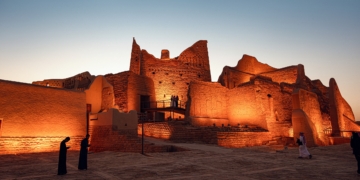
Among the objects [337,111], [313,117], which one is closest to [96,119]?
[313,117]

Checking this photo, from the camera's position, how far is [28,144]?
45.5 ft

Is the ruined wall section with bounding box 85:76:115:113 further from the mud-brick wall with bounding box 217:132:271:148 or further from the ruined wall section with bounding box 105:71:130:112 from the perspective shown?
the mud-brick wall with bounding box 217:132:271:148

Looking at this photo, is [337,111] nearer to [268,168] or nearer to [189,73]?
[189,73]

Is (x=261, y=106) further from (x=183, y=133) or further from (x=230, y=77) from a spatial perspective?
(x=230, y=77)

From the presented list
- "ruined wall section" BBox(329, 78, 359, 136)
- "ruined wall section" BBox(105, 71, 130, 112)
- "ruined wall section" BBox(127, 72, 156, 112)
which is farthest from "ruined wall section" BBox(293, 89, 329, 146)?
"ruined wall section" BBox(105, 71, 130, 112)

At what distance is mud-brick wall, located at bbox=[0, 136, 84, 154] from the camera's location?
42.8 feet

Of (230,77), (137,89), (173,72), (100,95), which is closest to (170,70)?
(173,72)

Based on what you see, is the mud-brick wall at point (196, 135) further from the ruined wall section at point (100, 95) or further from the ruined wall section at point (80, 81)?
the ruined wall section at point (80, 81)

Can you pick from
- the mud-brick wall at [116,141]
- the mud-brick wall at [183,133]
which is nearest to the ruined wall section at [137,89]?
the mud-brick wall at [183,133]

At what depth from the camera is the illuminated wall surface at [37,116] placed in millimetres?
13461

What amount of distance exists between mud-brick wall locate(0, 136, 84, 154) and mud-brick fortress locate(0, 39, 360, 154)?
0.14 feet

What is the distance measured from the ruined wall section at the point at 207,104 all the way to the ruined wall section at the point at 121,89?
6.33m

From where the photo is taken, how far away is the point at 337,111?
26312 mm

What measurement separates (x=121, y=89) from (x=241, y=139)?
11.9 metres
